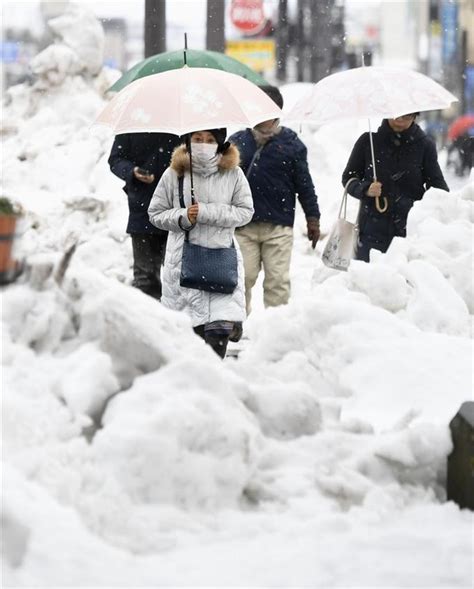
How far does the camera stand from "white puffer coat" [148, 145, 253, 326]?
23.6 ft

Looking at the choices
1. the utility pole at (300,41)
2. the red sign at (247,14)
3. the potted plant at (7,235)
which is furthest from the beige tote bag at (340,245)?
the utility pole at (300,41)

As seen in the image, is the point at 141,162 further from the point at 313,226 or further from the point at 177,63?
the point at 313,226

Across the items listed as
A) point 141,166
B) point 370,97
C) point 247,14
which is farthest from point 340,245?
point 247,14

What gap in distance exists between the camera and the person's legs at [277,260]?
30.2ft

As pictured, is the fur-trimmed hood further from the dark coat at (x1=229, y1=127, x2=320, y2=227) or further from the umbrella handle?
the umbrella handle

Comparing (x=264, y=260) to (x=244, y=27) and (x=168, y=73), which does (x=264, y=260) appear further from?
(x=244, y=27)

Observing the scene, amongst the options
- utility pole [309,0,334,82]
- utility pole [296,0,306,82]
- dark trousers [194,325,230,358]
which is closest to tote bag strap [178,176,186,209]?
dark trousers [194,325,230,358]

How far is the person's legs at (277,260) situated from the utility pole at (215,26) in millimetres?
9963

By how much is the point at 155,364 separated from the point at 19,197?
12.2m

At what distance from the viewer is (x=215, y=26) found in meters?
18.8

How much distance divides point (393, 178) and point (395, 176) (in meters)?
0.02

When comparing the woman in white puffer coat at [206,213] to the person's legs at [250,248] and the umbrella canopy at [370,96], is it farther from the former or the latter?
the person's legs at [250,248]

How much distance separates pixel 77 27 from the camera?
2055 cm

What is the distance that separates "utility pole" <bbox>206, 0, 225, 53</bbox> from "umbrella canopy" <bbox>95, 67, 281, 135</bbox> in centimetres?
1144
